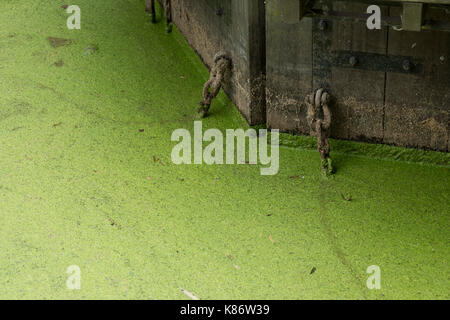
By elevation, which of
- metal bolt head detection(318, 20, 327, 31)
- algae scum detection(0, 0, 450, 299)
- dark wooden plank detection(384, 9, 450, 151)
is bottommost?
algae scum detection(0, 0, 450, 299)

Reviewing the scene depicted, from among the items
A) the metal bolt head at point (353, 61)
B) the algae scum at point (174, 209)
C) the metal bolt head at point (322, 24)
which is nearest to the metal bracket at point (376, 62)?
the metal bolt head at point (353, 61)

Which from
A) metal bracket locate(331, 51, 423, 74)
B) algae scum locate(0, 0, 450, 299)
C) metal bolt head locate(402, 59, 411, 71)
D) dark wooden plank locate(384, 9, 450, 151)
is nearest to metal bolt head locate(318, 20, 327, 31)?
metal bracket locate(331, 51, 423, 74)

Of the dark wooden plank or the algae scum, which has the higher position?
the dark wooden plank

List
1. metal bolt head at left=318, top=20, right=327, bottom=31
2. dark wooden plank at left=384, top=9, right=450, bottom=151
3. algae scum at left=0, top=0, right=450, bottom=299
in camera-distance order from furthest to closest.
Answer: metal bolt head at left=318, top=20, right=327, bottom=31 < dark wooden plank at left=384, top=9, right=450, bottom=151 < algae scum at left=0, top=0, right=450, bottom=299

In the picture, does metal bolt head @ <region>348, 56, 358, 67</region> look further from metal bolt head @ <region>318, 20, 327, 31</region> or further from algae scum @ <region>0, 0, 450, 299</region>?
algae scum @ <region>0, 0, 450, 299</region>

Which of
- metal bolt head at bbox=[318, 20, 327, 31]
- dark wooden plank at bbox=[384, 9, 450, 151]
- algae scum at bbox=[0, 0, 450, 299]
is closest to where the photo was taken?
algae scum at bbox=[0, 0, 450, 299]

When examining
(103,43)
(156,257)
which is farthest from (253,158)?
(103,43)

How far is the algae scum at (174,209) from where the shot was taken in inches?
128

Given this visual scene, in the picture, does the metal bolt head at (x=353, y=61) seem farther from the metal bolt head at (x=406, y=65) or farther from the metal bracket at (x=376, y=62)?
the metal bolt head at (x=406, y=65)

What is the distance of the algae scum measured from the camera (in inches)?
128

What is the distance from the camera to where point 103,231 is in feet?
11.7

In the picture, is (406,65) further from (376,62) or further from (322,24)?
(322,24)

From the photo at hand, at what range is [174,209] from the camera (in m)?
3.68

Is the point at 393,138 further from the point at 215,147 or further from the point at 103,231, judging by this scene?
the point at 103,231
